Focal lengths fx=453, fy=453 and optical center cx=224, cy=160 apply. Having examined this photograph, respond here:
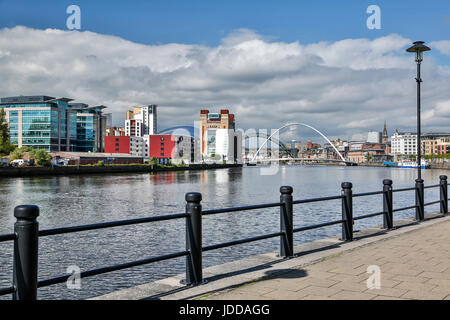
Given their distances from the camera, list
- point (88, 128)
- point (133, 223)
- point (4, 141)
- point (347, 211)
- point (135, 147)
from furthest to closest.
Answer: point (135, 147) < point (88, 128) < point (4, 141) < point (347, 211) < point (133, 223)

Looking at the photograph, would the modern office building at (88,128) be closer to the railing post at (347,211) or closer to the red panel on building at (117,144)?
the red panel on building at (117,144)

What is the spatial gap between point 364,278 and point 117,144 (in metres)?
189

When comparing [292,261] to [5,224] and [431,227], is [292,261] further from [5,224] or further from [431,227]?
[5,224]

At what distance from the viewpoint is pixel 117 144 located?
623 ft

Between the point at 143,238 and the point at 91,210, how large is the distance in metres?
14.5

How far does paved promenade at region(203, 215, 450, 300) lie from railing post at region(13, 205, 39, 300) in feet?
7.44

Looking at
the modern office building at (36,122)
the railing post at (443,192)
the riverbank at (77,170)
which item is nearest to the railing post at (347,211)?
the railing post at (443,192)

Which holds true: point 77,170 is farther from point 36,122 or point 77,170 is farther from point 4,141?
point 36,122

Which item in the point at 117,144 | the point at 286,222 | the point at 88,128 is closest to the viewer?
the point at 286,222

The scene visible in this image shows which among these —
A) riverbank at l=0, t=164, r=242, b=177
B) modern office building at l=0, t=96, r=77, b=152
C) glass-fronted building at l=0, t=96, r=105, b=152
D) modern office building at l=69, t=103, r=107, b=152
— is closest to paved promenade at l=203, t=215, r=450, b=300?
riverbank at l=0, t=164, r=242, b=177

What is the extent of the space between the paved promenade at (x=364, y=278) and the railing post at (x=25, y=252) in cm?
227

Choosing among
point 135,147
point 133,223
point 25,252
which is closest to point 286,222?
point 133,223

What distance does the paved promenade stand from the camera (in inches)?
236
